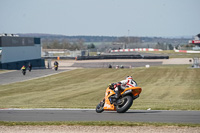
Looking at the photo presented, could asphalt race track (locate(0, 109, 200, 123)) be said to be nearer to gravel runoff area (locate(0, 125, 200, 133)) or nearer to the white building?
gravel runoff area (locate(0, 125, 200, 133))

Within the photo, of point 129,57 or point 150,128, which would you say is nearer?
point 150,128

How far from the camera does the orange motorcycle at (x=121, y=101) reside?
44.4ft

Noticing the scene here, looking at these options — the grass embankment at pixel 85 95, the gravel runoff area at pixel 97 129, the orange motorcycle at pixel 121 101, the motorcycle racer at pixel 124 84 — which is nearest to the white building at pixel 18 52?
the grass embankment at pixel 85 95

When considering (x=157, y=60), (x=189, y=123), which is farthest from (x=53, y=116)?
(x=157, y=60)

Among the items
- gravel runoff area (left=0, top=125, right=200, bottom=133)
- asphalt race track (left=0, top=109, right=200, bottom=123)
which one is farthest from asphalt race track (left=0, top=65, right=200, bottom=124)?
gravel runoff area (left=0, top=125, right=200, bottom=133)

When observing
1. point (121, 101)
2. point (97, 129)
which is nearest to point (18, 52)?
point (121, 101)

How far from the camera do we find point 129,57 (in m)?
85.4

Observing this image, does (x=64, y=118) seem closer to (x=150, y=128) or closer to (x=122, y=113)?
(x=122, y=113)

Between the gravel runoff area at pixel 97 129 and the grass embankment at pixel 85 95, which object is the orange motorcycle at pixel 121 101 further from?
the grass embankment at pixel 85 95

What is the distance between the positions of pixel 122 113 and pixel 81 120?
6.52 feet

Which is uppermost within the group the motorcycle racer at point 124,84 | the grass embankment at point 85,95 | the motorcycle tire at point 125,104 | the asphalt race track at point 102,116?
the motorcycle racer at point 124,84

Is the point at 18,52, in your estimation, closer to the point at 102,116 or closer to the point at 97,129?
the point at 102,116

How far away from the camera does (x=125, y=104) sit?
1366 centimetres

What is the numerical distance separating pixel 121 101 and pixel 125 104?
0.20 meters
